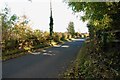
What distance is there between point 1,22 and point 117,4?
15234 mm

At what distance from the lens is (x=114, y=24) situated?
46.5 ft

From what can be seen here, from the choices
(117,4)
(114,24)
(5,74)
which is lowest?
(5,74)

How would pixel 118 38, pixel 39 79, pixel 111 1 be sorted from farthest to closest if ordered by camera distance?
pixel 118 38
pixel 111 1
pixel 39 79

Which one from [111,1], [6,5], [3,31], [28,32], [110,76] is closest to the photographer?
[110,76]

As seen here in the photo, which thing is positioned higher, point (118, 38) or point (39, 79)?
point (118, 38)

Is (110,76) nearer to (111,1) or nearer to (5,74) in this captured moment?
(111,1)

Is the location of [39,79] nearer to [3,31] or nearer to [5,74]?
[5,74]

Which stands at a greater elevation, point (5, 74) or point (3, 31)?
point (3, 31)

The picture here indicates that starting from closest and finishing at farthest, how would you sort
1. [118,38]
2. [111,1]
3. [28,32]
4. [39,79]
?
1. [39,79]
2. [111,1]
3. [118,38]
4. [28,32]

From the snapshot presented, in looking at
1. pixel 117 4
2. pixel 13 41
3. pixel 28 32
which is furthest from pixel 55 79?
pixel 28 32

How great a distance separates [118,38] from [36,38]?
23109 mm

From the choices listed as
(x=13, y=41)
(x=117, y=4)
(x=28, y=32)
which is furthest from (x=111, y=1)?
(x=28, y=32)

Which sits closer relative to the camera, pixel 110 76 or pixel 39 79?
pixel 110 76

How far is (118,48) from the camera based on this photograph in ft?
42.3
